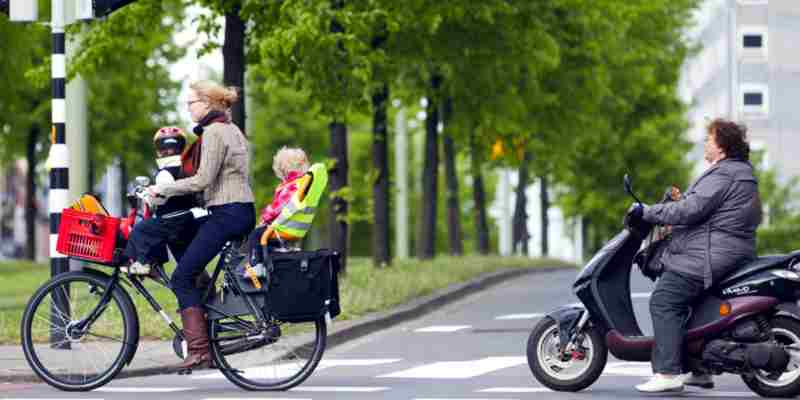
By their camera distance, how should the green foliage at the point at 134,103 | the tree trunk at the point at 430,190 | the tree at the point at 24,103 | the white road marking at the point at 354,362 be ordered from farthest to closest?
the green foliage at the point at 134,103 → the tree trunk at the point at 430,190 → the tree at the point at 24,103 → the white road marking at the point at 354,362

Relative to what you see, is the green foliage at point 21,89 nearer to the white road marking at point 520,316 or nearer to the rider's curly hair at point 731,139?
the white road marking at point 520,316

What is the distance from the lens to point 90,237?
31.6ft

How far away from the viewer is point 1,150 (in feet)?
132

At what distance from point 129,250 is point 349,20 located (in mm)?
8297

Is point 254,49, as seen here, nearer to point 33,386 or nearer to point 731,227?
point 33,386

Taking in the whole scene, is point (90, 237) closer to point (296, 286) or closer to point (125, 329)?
point (125, 329)

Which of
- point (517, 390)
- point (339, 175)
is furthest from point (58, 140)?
point (339, 175)

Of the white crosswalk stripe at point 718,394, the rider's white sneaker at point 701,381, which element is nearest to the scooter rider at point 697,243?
the rider's white sneaker at point 701,381

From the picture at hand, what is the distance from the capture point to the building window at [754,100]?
73.0 metres

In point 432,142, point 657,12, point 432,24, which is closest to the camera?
point 432,24

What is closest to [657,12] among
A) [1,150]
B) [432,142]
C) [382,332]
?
[432,142]

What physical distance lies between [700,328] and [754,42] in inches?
2552

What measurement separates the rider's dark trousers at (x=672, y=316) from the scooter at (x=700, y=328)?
0.25ft

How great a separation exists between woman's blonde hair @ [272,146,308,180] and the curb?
197 centimetres
